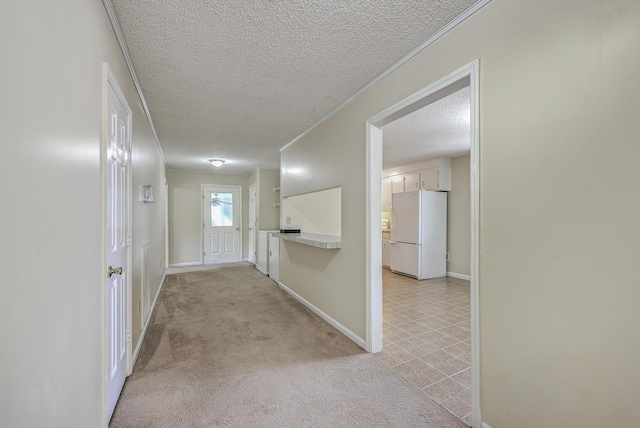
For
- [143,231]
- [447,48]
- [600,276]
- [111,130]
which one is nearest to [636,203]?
[600,276]

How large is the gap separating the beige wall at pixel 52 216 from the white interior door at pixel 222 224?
599 centimetres

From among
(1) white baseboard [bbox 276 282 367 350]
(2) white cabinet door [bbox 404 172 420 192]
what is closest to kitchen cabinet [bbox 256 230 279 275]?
(1) white baseboard [bbox 276 282 367 350]

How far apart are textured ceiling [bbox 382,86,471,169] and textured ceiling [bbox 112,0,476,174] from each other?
40.0 inches

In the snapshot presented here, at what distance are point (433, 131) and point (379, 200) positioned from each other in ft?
6.40

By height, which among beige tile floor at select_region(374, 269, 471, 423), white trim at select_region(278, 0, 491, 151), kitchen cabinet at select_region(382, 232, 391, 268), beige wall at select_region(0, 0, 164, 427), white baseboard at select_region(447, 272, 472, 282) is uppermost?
white trim at select_region(278, 0, 491, 151)

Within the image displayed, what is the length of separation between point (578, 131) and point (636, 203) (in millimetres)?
353

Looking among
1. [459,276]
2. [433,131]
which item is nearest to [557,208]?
[433,131]

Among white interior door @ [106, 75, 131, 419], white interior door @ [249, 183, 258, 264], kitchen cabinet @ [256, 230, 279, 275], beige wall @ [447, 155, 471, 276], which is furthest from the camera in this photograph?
white interior door @ [249, 183, 258, 264]

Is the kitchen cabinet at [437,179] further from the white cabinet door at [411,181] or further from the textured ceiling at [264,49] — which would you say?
the textured ceiling at [264,49]

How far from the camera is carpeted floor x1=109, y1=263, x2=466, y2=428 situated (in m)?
1.74

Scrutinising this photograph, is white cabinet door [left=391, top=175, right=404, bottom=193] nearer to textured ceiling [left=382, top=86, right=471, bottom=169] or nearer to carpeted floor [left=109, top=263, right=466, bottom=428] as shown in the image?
textured ceiling [left=382, top=86, right=471, bottom=169]

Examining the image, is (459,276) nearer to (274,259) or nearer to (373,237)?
(274,259)

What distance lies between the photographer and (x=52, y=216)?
0.94 metres

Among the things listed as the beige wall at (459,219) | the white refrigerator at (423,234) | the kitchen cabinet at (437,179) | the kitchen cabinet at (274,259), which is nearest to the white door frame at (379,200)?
the kitchen cabinet at (274,259)
